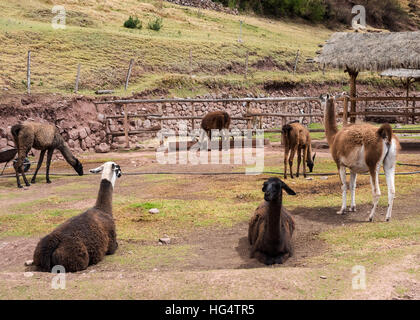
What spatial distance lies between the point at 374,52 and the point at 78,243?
14.5 m

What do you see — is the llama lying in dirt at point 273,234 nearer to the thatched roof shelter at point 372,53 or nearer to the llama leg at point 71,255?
the llama leg at point 71,255

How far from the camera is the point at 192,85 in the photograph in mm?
25859

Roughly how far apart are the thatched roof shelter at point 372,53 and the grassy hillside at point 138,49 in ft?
30.8

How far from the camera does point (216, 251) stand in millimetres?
6172

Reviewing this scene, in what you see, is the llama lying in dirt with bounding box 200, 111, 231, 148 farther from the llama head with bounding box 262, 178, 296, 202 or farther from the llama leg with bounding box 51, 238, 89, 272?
the llama leg with bounding box 51, 238, 89, 272

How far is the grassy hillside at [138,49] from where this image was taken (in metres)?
22.0

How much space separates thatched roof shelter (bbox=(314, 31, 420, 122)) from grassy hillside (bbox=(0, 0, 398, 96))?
9.38 m

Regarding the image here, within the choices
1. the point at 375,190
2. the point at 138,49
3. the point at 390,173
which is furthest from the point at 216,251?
the point at 138,49

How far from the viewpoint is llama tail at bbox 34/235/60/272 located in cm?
545

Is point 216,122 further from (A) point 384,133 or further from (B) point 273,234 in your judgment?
(B) point 273,234

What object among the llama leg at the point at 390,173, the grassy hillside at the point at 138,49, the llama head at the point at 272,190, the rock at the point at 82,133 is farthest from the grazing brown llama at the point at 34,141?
the llama leg at the point at 390,173

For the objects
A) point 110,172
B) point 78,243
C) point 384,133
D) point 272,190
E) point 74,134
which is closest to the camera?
point 272,190

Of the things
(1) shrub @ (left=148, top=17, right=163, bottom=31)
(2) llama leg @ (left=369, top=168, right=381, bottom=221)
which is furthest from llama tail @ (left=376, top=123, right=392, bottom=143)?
(1) shrub @ (left=148, top=17, right=163, bottom=31)
